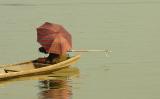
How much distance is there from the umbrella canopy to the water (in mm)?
1208

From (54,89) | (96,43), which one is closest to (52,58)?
(54,89)

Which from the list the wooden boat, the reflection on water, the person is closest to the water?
the reflection on water

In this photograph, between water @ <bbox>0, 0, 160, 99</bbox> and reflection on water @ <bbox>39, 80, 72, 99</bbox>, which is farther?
water @ <bbox>0, 0, 160, 99</bbox>

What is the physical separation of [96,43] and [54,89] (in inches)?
523

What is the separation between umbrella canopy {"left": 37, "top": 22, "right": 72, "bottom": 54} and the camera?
29.1m

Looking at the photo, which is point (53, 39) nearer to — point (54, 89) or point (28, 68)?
point (28, 68)

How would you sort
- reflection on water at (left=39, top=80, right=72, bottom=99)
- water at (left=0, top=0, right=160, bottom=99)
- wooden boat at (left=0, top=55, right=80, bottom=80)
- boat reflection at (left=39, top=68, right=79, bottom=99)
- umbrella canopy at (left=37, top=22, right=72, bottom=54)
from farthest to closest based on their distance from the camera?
umbrella canopy at (left=37, top=22, right=72, bottom=54)
wooden boat at (left=0, top=55, right=80, bottom=80)
water at (left=0, top=0, right=160, bottom=99)
boat reflection at (left=39, top=68, right=79, bottom=99)
reflection on water at (left=39, top=80, right=72, bottom=99)

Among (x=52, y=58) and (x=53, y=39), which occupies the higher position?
(x=53, y=39)

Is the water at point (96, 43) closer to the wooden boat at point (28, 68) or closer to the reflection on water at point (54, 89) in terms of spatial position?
the reflection on water at point (54, 89)

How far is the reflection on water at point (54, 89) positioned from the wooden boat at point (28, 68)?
0.54m

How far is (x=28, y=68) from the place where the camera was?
28.5 meters

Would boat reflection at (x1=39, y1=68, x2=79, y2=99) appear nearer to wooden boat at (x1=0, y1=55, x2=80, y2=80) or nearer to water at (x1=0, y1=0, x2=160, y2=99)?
water at (x1=0, y1=0, x2=160, y2=99)

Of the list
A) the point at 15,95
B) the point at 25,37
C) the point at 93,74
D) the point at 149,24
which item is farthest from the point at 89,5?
the point at 15,95

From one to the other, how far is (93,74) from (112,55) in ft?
17.8
